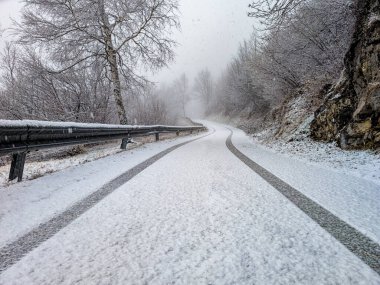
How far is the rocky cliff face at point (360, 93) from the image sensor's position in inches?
238

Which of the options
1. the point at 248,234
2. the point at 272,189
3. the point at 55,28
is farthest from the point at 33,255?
the point at 55,28

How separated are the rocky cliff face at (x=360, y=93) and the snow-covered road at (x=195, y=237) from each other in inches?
113

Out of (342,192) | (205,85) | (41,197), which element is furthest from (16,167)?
(205,85)

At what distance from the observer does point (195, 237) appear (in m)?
2.04

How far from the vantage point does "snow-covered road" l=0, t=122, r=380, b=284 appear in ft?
5.06

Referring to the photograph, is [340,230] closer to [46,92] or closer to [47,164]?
[47,164]

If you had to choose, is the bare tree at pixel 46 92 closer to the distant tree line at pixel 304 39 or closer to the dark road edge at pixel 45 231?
the distant tree line at pixel 304 39

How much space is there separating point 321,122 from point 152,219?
759 centimetres

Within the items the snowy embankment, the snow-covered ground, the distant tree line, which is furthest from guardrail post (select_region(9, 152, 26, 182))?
the distant tree line

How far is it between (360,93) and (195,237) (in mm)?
6474

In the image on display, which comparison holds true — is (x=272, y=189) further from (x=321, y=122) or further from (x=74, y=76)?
(x=74, y=76)

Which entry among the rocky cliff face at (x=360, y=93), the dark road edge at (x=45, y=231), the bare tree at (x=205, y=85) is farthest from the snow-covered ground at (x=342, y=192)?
the bare tree at (x=205, y=85)

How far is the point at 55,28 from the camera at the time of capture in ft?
39.9

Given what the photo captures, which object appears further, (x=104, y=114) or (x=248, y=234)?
(x=104, y=114)
